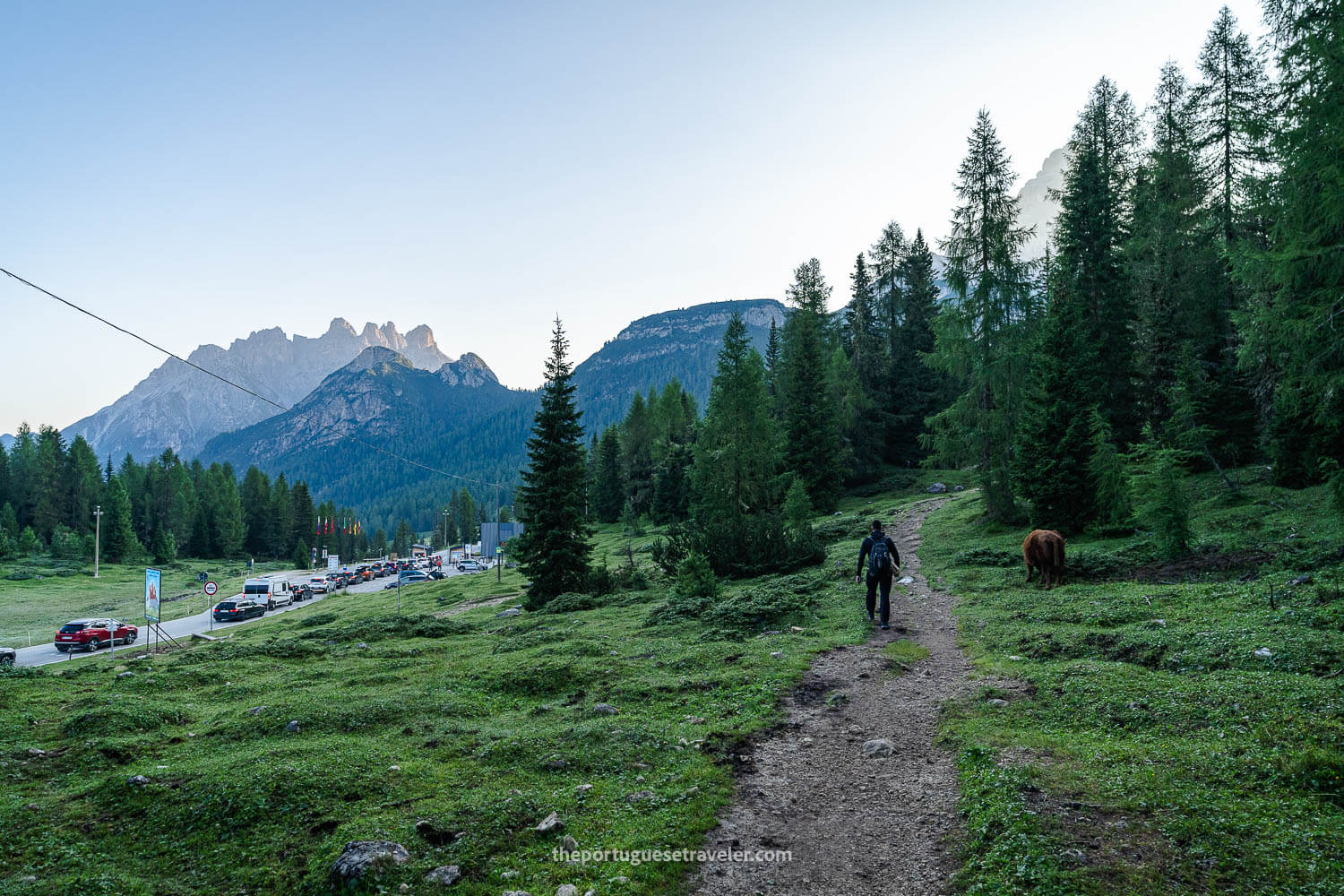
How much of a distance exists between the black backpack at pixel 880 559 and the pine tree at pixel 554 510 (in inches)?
677

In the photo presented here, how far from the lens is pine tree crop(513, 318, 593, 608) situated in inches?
1166

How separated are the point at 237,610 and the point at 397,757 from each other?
4836cm

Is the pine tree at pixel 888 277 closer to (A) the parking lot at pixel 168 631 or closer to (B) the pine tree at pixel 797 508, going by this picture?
(B) the pine tree at pixel 797 508

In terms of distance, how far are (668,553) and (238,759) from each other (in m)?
22.9

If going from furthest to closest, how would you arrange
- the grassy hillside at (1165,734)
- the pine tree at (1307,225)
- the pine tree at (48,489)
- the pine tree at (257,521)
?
the pine tree at (257,521) → the pine tree at (48,489) → the pine tree at (1307,225) → the grassy hillside at (1165,734)

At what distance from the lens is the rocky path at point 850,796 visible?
558cm

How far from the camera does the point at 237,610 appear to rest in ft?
155

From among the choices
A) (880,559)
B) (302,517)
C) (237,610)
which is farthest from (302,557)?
(880,559)

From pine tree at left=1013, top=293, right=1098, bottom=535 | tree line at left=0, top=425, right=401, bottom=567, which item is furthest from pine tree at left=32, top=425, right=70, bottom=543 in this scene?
pine tree at left=1013, top=293, right=1098, bottom=535

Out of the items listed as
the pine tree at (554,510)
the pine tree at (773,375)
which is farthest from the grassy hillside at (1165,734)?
the pine tree at (773,375)

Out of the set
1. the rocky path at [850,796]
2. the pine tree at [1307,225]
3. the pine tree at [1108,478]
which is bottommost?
the rocky path at [850,796]

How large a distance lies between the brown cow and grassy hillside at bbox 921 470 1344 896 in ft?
5.04

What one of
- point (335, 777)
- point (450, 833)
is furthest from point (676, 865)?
point (335, 777)

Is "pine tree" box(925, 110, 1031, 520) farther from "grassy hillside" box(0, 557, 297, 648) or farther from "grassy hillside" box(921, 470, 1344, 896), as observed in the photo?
"grassy hillside" box(0, 557, 297, 648)
